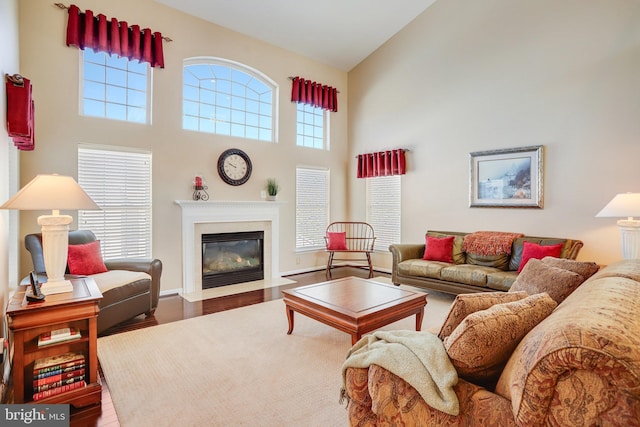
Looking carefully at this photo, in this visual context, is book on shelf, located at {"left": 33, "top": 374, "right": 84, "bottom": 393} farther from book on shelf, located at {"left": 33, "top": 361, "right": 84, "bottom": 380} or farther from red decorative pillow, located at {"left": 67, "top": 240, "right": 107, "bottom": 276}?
red decorative pillow, located at {"left": 67, "top": 240, "right": 107, "bottom": 276}

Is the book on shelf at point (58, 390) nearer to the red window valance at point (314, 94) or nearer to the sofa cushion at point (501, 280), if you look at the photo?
the sofa cushion at point (501, 280)

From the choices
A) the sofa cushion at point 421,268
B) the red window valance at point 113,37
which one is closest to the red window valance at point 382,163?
the sofa cushion at point 421,268

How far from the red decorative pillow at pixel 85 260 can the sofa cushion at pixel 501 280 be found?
4.45m

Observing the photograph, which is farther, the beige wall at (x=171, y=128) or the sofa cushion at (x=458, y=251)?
the sofa cushion at (x=458, y=251)

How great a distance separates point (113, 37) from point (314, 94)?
3288 millimetres

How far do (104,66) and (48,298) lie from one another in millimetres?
3497

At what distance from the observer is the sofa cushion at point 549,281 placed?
1.88 meters

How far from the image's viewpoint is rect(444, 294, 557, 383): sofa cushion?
1.19 metres

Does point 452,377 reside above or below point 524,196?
below

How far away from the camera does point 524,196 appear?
4.60 metres

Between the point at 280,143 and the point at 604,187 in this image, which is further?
the point at 280,143

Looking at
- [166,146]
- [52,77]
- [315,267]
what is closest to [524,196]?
[315,267]

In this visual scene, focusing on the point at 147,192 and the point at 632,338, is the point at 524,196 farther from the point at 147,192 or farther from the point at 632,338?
the point at 147,192

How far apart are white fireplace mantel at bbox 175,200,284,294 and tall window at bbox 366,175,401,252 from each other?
1.99 m
